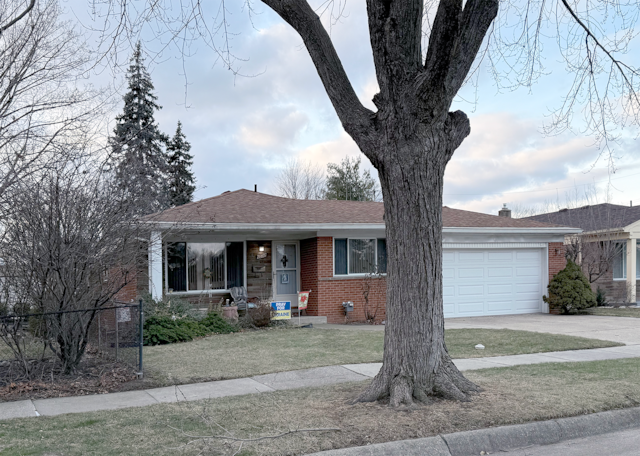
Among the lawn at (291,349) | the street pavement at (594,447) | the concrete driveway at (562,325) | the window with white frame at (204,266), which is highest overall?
the window with white frame at (204,266)

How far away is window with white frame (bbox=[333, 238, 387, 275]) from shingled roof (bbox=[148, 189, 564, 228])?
739mm

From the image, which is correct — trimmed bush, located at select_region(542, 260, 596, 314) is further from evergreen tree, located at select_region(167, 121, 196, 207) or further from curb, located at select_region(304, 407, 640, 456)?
evergreen tree, located at select_region(167, 121, 196, 207)

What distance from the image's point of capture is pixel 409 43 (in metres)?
6.42

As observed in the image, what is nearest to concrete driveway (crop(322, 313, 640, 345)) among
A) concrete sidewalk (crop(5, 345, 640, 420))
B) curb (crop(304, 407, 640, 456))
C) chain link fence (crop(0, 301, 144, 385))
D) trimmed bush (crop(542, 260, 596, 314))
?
trimmed bush (crop(542, 260, 596, 314))

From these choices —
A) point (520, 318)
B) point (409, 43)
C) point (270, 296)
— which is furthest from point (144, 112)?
point (409, 43)

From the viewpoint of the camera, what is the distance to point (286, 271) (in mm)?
17875

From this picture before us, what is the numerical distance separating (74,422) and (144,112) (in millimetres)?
27187

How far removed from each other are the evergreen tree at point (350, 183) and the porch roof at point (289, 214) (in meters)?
21.7

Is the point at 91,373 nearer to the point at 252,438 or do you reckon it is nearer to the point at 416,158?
the point at 252,438

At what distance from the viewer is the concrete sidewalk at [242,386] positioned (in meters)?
6.81

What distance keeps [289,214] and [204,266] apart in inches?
117

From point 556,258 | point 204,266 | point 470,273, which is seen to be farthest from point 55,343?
point 556,258

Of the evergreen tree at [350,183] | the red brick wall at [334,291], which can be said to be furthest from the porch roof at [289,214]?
the evergreen tree at [350,183]

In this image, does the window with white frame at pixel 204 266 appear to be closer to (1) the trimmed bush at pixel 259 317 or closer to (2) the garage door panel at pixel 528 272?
(1) the trimmed bush at pixel 259 317
